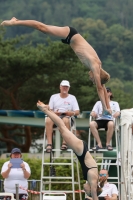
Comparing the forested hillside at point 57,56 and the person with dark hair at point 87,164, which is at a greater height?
the forested hillside at point 57,56

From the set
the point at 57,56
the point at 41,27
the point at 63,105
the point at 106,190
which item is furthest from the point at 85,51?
the point at 57,56

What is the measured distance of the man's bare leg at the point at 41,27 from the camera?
522 inches

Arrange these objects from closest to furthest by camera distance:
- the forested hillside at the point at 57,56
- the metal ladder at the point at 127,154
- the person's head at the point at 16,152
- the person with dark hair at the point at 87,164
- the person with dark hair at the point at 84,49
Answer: the person with dark hair at the point at 87,164
the person with dark hair at the point at 84,49
the person's head at the point at 16,152
the metal ladder at the point at 127,154
the forested hillside at the point at 57,56

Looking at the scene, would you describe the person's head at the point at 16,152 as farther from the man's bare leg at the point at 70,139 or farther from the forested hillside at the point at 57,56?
the forested hillside at the point at 57,56

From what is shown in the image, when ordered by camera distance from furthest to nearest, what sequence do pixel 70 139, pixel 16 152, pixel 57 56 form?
pixel 57 56
pixel 16 152
pixel 70 139

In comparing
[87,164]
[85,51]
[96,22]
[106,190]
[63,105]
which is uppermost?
[96,22]

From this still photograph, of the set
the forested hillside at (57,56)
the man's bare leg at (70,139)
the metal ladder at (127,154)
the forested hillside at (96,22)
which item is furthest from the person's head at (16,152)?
the forested hillside at (96,22)

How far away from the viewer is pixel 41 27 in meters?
→ 13.6

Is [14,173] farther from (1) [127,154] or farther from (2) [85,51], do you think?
(2) [85,51]

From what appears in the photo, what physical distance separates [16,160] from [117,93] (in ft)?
139

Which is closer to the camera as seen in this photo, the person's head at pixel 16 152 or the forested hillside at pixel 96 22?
the person's head at pixel 16 152

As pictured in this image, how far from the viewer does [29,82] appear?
43.9 meters

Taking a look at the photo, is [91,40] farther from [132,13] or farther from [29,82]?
Result: [29,82]

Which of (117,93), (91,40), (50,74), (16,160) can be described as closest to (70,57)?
(50,74)
